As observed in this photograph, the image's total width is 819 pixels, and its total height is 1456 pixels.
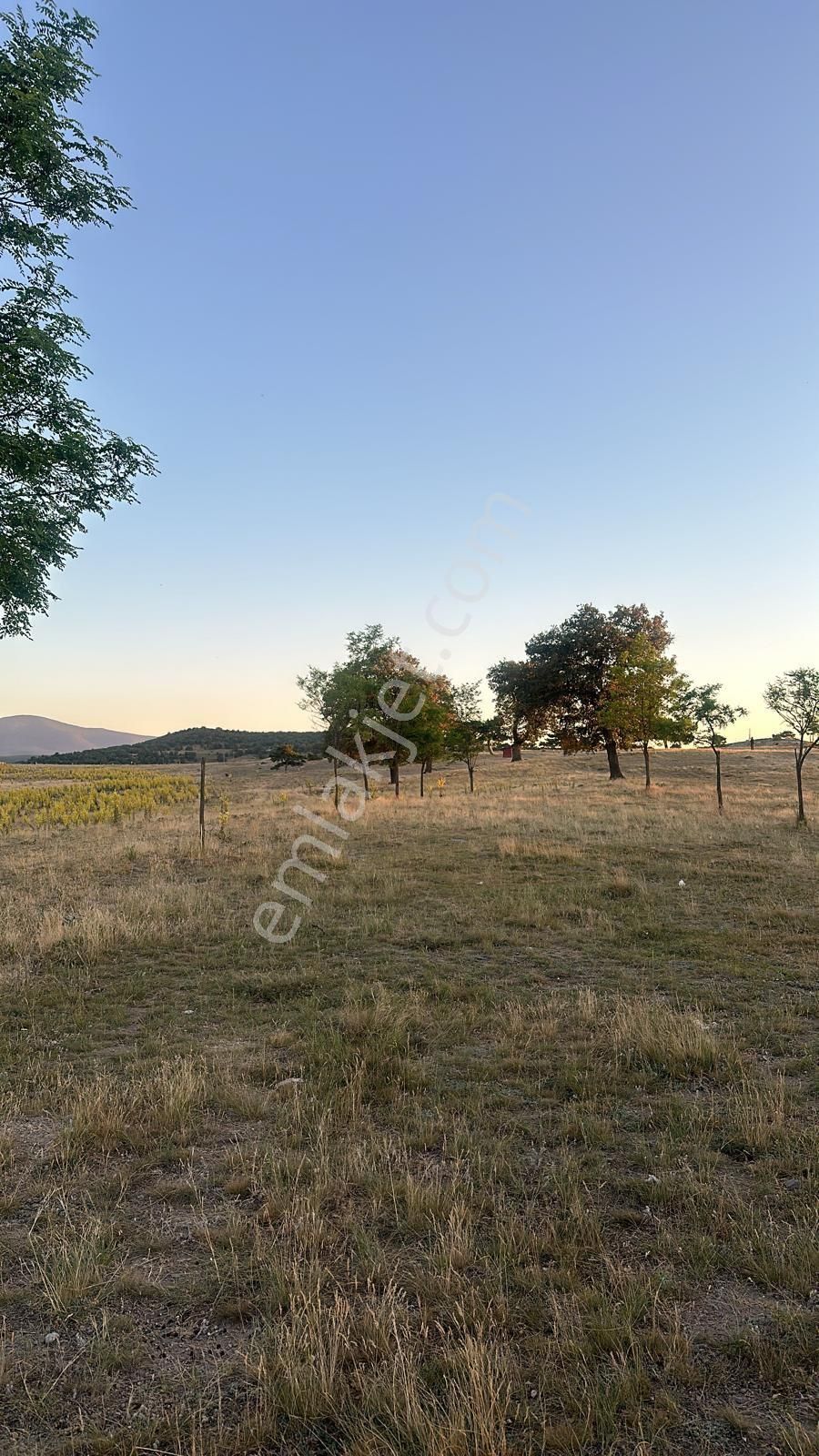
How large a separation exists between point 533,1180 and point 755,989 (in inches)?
188

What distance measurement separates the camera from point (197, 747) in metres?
115

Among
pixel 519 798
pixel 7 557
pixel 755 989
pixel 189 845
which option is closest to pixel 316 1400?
pixel 755 989

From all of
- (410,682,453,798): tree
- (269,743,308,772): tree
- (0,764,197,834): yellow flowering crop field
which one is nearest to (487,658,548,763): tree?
(410,682,453,798): tree

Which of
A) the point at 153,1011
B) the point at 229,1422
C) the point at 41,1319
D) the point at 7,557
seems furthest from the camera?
the point at 7,557

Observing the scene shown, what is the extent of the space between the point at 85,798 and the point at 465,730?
23283 mm

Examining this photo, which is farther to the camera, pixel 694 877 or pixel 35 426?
pixel 694 877

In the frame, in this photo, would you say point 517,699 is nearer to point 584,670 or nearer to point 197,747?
point 584,670

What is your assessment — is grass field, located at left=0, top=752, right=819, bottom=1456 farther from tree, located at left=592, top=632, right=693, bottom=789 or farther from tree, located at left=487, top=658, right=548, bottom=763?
tree, located at left=487, top=658, right=548, bottom=763

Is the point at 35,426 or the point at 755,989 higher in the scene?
the point at 35,426

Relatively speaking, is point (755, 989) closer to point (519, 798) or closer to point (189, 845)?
point (189, 845)

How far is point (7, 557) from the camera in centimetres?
1045

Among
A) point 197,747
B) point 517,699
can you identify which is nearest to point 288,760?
point 517,699

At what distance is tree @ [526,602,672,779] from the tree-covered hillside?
39853 mm

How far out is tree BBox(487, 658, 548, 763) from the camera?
4862 cm
